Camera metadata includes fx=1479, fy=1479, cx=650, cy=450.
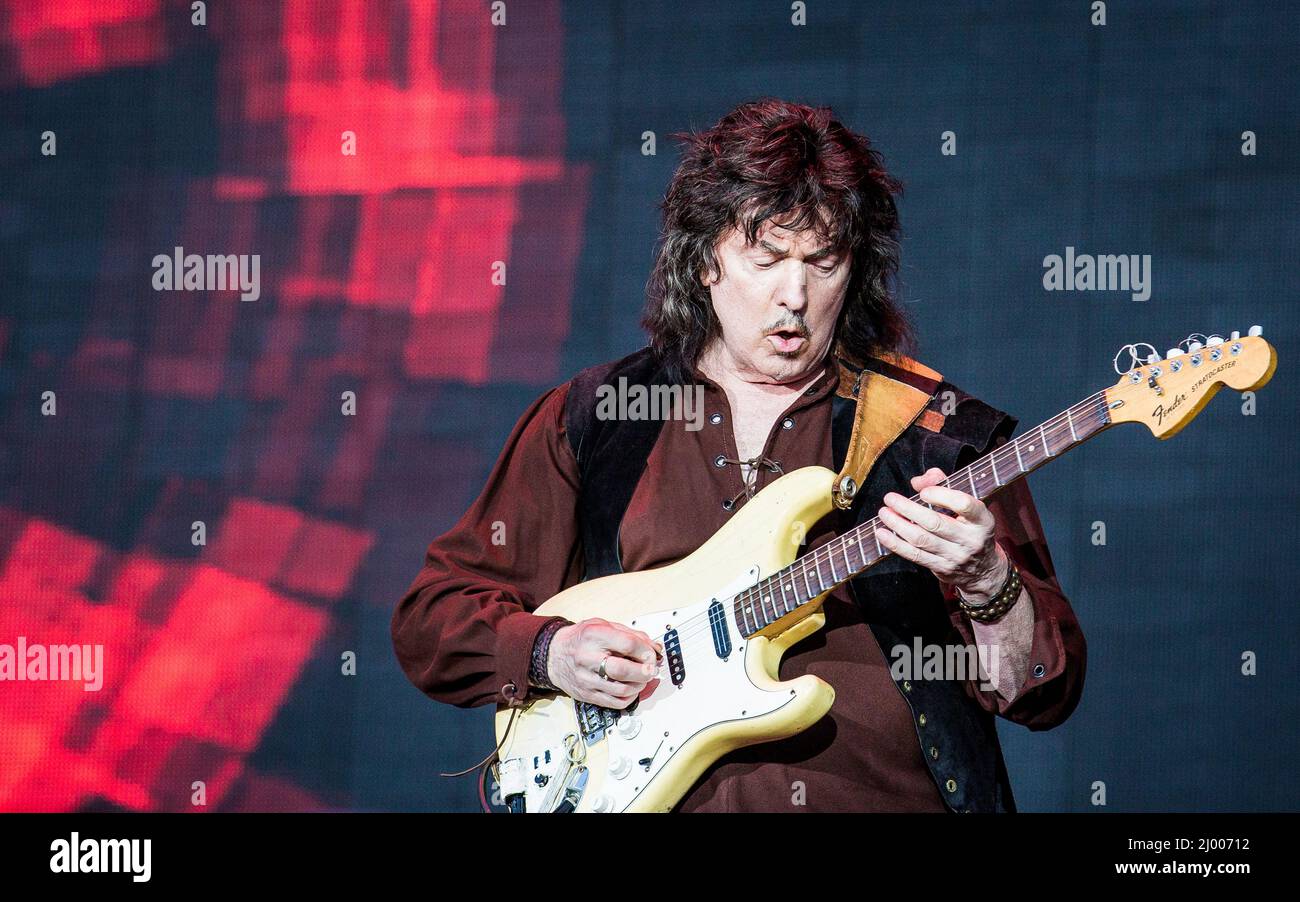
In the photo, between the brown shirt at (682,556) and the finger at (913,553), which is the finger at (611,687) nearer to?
the brown shirt at (682,556)

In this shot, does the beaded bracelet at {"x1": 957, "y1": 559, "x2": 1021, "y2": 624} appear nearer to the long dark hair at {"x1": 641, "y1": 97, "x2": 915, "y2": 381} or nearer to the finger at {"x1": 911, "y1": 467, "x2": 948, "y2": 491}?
the finger at {"x1": 911, "y1": 467, "x2": 948, "y2": 491}

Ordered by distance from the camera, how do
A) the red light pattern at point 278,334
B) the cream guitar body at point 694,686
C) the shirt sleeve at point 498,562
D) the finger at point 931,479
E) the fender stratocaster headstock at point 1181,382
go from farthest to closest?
the red light pattern at point 278,334 < the shirt sleeve at point 498,562 < the cream guitar body at point 694,686 < the finger at point 931,479 < the fender stratocaster headstock at point 1181,382

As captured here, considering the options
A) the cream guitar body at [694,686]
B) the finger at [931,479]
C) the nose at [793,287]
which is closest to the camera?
the finger at [931,479]

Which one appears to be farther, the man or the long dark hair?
the long dark hair

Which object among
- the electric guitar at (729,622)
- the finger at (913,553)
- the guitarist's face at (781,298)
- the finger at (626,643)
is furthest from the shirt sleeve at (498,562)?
the finger at (913,553)

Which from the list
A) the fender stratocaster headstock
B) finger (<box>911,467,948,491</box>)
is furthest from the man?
the fender stratocaster headstock

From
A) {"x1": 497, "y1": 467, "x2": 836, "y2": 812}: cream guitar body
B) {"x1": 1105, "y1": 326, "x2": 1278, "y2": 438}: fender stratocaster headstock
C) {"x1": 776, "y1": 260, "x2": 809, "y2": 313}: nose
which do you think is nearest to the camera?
{"x1": 1105, "y1": 326, "x2": 1278, "y2": 438}: fender stratocaster headstock

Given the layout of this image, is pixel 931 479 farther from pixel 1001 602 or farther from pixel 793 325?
pixel 793 325

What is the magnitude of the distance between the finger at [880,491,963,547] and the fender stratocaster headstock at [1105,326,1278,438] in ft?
0.93

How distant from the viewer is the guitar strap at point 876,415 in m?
2.41

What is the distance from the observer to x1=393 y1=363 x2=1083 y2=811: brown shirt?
7.64ft
